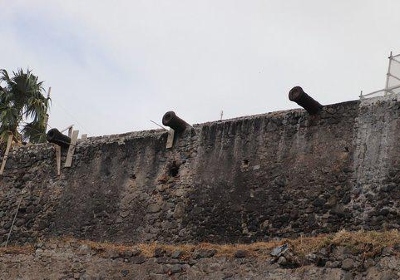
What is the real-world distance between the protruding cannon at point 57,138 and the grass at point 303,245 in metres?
3.42

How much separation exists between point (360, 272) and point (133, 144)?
6.89 m

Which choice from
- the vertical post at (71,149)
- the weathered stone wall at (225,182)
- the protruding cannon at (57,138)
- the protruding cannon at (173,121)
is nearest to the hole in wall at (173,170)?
the weathered stone wall at (225,182)

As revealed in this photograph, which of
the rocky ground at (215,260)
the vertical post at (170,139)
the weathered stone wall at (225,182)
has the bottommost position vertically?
the rocky ground at (215,260)

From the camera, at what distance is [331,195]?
1260 centimetres

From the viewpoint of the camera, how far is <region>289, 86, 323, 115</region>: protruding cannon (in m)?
13.1

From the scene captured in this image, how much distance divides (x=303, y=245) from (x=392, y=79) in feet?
12.9

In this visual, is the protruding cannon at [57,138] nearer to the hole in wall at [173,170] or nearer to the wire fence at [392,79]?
the hole in wall at [173,170]

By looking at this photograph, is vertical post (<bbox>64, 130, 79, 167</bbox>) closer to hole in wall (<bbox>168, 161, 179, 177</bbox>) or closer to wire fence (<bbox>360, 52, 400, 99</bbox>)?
hole in wall (<bbox>168, 161, 179, 177</bbox>)

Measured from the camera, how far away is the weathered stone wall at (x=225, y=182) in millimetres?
12469

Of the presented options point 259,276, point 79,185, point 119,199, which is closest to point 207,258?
point 259,276

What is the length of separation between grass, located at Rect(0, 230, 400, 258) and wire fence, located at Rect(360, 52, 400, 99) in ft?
9.05

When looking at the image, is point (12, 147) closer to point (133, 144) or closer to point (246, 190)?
point (133, 144)

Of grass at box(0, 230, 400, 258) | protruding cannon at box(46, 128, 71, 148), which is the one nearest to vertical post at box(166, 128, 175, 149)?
grass at box(0, 230, 400, 258)

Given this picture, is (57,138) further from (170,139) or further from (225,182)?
(225,182)
